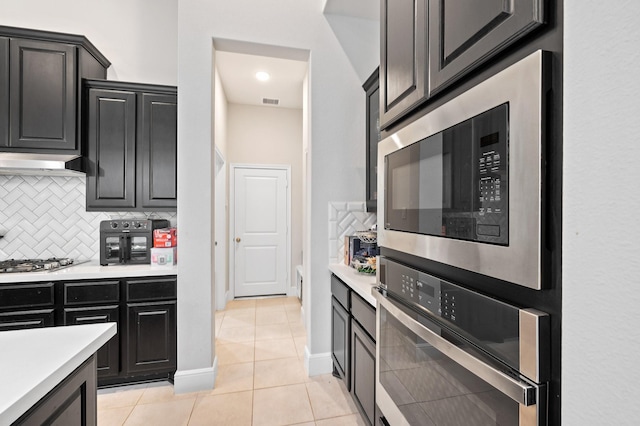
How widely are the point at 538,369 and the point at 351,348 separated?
1512 mm

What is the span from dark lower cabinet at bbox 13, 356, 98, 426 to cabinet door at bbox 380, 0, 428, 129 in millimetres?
1288

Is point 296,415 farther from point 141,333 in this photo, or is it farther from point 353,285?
point 141,333

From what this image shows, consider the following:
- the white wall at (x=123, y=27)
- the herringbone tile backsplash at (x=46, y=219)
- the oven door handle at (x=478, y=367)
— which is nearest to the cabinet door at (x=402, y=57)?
the oven door handle at (x=478, y=367)

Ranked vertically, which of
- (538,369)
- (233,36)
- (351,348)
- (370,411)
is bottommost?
(370,411)

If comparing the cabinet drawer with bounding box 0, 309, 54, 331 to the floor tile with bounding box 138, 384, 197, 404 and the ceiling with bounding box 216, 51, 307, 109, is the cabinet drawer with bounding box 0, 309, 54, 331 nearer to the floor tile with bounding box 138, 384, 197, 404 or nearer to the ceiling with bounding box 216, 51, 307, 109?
the floor tile with bounding box 138, 384, 197, 404

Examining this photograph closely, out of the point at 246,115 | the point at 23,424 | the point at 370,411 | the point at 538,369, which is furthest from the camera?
the point at 246,115

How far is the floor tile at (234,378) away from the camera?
2295 millimetres

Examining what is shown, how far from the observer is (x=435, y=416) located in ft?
2.71

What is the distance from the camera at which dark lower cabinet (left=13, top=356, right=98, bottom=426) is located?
71 centimetres

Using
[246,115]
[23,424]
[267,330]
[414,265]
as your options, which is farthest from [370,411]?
[246,115]

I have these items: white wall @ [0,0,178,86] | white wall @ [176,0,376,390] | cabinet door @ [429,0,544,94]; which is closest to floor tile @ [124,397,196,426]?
white wall @ [176,0,376,390]

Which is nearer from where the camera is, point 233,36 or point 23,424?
point 23,424

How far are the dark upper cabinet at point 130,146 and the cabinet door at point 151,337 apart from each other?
85 centimetres

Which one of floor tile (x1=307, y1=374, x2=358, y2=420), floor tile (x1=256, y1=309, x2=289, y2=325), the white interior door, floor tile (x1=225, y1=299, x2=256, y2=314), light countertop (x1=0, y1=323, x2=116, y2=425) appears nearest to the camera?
light countertop (x1=0, y1=323, x2=116, y2=425)
